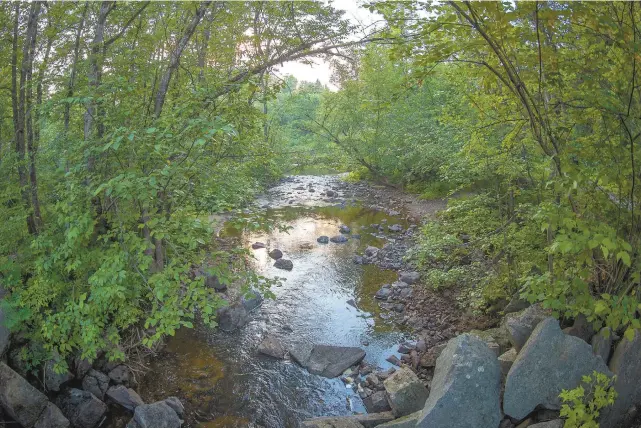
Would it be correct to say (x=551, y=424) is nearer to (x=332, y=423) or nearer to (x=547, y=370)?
(x=547, y=370)

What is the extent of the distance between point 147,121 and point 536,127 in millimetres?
4847

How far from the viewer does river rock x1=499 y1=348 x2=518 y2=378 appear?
4.95m

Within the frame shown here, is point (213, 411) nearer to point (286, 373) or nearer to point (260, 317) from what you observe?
point (286, 373)

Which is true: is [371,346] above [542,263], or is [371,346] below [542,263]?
below

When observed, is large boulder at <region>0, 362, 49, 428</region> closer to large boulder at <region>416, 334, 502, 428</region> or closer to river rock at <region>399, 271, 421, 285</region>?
large boulder at <region>416, 334, 502, 428</region>

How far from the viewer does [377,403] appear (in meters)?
5.93

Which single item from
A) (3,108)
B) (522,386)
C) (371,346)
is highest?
(3,108)

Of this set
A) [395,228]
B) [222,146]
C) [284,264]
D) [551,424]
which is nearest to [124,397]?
[222,146]

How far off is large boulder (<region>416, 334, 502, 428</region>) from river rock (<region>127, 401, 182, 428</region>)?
3.21 metres

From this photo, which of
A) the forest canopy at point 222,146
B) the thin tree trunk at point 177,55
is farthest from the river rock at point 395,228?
the thin tree trunk at point 177,55

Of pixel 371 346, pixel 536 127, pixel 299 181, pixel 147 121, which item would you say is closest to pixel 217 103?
pixel 147 121

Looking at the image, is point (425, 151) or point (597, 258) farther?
point (425, 151)

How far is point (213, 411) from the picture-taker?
5.99 metres

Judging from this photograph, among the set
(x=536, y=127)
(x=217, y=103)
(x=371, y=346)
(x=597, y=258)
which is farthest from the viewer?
(x=371, y=346)
